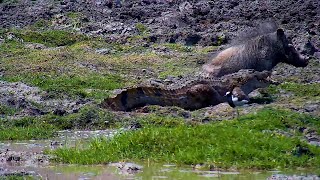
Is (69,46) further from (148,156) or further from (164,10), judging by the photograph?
(148,156)

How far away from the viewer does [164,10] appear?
3284cm

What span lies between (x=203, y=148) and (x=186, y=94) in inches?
193

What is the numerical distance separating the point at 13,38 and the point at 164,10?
7070 mm

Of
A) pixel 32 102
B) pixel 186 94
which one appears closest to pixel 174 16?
pixel 32 102

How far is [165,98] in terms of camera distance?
16.4 m

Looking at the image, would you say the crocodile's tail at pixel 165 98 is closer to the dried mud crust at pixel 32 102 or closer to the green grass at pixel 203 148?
the dried mud crust at pixel 32 102

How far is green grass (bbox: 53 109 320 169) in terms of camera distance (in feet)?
36.8

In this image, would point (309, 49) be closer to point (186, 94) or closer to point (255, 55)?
point (255, 55)

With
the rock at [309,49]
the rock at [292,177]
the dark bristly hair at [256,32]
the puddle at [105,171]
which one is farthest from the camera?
the rock at [309,49]

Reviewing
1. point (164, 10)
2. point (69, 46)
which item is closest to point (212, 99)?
point (69, 46)

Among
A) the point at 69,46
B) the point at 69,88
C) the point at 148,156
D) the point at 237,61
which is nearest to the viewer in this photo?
the point at 148,156

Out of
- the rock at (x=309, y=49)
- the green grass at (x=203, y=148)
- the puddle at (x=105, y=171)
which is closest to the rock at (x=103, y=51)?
the rock at (x=309, y=49)

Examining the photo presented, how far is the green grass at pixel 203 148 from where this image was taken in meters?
11.2

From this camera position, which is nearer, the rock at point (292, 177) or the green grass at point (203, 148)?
the rock at point (292, 177)
